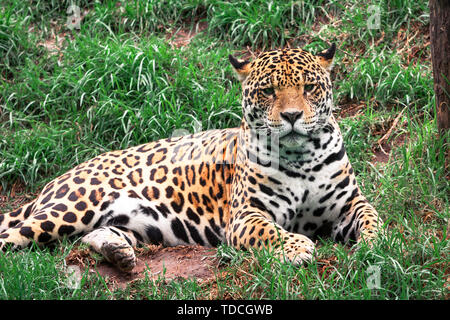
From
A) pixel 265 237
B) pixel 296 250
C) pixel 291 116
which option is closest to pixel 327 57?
pixel 291 116

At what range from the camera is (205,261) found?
6.46 m

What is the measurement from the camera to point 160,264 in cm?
656

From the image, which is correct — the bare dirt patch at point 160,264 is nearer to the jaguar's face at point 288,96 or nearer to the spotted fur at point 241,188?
the spotted fur at point 241,188

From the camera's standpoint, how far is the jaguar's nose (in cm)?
629

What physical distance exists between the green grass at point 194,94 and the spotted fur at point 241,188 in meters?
0.35

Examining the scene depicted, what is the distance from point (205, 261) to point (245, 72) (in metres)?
1.85

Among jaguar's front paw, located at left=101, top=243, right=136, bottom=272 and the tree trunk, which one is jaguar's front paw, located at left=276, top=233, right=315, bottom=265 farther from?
the tree trunk

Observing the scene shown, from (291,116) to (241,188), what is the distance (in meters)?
0.99

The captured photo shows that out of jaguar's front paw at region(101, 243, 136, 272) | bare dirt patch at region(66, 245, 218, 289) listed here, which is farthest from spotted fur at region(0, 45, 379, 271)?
bare dirt patch at region(66, 245, 218, 289)

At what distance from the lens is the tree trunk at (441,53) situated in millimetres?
6812

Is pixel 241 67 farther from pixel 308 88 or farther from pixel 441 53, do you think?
pixel 441 53

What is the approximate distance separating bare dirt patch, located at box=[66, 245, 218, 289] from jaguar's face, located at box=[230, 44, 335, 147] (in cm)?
131

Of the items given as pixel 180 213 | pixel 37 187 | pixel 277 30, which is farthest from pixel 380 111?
pixel 37 187
